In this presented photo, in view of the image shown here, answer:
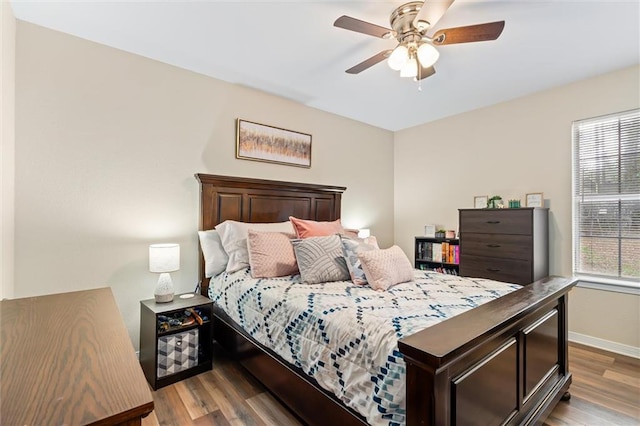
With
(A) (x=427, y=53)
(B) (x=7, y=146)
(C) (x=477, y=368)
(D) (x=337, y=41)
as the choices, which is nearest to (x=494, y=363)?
(C) (x=477, y=368)

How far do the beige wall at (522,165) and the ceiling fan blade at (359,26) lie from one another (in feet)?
7.79

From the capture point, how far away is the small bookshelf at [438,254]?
146 inches

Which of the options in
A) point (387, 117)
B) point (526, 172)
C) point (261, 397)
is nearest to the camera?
point (261, 397)

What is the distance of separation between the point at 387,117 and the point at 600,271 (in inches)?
114

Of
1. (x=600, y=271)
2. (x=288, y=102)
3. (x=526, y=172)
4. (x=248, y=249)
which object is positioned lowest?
(x=600, y=271)

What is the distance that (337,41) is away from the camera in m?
2.31

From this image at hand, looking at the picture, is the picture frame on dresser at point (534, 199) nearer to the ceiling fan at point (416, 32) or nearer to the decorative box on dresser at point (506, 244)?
the decorative box on dresser at point (506, 244)

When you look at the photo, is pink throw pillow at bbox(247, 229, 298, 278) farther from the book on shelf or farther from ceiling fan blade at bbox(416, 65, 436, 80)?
the book on shelf

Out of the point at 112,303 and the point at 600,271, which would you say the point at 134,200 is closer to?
the point at 112,303

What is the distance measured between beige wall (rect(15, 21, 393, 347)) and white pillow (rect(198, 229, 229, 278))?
0.20 meters

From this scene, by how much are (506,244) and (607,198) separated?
100cm

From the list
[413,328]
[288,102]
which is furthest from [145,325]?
[288,102]

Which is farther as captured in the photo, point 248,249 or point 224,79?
point 224,79

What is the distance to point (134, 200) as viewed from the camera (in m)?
2.51
